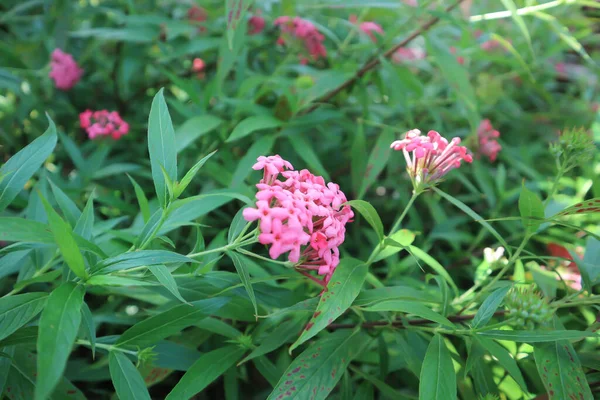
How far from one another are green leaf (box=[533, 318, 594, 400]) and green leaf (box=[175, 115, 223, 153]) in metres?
0.91

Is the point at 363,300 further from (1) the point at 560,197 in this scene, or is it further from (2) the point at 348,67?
(1) the point at 560,197

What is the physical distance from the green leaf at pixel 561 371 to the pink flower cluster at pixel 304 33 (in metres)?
1.10

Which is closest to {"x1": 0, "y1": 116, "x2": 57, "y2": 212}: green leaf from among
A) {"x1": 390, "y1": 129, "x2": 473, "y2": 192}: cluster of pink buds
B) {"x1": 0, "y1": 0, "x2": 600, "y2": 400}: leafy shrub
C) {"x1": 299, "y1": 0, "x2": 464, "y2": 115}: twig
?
{"x1": 0, "y1": 0, "x2": 600, "y2": 400}: leafy shrub

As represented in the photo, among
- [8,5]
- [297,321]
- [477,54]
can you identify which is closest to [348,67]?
[477,54]

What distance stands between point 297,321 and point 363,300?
179 millimetres

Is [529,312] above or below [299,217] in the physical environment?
below

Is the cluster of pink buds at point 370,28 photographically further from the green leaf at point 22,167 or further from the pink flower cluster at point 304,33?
the green leaf at point 22,167

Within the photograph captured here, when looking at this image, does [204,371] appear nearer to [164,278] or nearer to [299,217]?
[164,278]

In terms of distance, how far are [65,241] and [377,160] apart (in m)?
0.84

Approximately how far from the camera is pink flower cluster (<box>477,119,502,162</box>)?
1.61m

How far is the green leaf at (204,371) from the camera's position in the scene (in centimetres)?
87

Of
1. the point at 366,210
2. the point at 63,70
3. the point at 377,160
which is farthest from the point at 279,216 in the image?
the point at 63,70

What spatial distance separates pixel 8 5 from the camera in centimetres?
183

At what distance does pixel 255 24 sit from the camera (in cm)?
164
